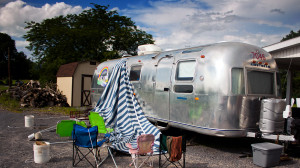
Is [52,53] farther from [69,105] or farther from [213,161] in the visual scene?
[213,161]

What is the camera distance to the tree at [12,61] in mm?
50906

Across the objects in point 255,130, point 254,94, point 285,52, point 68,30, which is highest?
point 68,30

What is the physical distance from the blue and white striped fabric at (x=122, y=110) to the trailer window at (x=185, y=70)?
1595 mm

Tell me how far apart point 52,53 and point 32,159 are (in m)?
20.8

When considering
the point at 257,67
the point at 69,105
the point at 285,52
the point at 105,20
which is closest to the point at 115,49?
the point at 105,20

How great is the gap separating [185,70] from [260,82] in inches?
73.5

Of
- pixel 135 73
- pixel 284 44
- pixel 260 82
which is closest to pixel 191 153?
pixel 260 82

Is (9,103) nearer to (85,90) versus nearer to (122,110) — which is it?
(85,90)

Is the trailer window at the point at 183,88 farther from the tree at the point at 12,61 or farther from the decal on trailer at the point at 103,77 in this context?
the tree at the point at 12,61

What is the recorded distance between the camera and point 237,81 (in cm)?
576

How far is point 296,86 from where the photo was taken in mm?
29328

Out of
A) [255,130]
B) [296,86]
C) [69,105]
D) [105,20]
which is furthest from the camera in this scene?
[296,86]

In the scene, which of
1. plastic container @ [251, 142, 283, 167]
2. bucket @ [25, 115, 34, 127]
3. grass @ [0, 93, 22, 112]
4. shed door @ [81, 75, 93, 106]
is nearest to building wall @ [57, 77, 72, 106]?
shed door @ [81, 75, 93, 106]

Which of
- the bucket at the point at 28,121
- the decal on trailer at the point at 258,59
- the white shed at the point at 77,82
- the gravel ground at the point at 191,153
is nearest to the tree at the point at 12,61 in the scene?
the white shed at the point at 77,82
